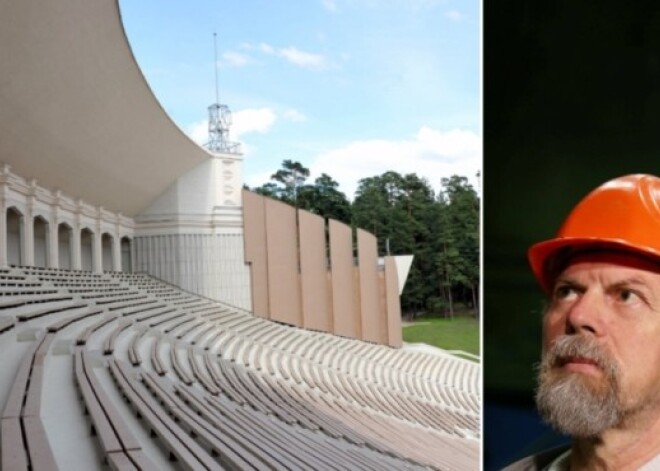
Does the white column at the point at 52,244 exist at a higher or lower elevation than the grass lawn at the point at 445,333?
higher

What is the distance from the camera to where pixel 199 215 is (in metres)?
17.6

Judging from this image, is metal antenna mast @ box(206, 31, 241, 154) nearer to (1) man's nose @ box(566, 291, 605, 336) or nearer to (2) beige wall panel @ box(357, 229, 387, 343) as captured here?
(2) beige wall panel @ box(357, 229, 387, 343)

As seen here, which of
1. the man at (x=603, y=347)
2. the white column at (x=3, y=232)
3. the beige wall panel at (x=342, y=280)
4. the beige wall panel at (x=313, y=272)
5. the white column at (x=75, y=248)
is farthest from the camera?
the beige wall panel at (x=342, y=280)

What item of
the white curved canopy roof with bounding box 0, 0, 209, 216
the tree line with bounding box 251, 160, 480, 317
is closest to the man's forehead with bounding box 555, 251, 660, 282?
the tree line with bounding box 251, 160, 480, 317

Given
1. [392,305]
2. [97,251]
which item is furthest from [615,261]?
[97,251]

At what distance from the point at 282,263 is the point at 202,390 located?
36.3ft

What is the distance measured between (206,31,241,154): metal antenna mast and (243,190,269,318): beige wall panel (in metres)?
1.88

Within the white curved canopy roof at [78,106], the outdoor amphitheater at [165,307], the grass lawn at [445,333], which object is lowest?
the grass lawn at [445,333]

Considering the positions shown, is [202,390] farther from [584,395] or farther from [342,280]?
[342,280]

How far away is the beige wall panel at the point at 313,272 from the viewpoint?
52.7 feet

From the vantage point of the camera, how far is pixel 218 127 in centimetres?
1788

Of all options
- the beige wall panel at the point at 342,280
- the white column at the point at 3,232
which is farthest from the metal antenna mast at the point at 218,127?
the white column at the point at 3,232

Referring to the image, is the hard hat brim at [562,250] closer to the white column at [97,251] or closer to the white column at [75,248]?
the white column at [75,248]

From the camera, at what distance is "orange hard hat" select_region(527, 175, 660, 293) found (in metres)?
1.41
